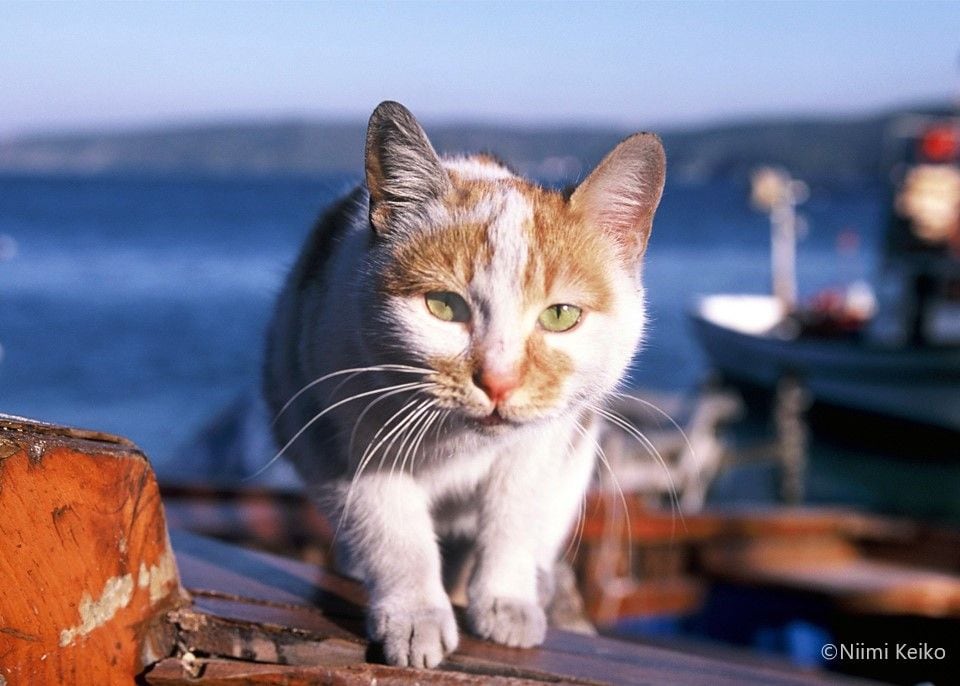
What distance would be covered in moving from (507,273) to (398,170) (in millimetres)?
353

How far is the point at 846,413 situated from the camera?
77.1 ft

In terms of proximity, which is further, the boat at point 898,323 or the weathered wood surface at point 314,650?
the boat at point 898,323

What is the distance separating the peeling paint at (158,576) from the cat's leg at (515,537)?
0.79 metres

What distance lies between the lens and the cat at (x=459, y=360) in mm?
2027

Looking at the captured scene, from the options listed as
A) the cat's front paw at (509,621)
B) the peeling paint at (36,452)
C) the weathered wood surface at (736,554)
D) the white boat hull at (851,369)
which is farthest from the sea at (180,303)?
the weathered wood surface at (736,554)

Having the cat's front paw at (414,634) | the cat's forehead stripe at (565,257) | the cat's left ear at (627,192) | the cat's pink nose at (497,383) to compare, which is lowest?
the cat's front paw at (414,634)

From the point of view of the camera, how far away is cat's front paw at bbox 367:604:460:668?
193 centimetres

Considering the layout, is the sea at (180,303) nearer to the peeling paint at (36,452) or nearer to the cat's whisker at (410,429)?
the cat's whisker at (410,429)

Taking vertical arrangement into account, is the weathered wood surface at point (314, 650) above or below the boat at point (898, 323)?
above

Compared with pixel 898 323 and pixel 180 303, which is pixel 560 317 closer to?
pixel 898 323

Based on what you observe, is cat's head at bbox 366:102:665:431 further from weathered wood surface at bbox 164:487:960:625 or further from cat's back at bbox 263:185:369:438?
weathered wood surface at bbox 164:487:960:625

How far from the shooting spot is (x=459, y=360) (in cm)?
200

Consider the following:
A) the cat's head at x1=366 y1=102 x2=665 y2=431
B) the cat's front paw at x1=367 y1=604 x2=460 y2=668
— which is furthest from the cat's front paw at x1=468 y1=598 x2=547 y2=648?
the cat's head at x1=366 y1=102 x2=665 y2=431

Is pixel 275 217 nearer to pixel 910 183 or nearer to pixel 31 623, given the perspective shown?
pixel 910 183
